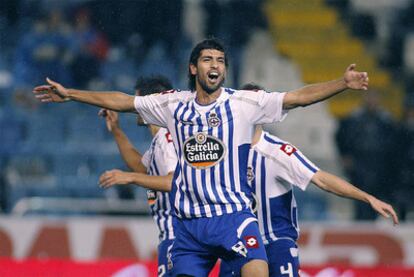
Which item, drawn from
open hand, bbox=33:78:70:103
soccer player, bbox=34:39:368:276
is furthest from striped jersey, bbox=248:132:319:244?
open hand, bbox=33:78:70:103

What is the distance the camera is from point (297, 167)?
679 cm

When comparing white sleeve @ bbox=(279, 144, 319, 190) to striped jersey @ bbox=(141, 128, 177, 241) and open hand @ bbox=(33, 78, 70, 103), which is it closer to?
striped jersey @ bbox=(141, 128, 177, 241)

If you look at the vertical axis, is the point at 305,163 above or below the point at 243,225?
above

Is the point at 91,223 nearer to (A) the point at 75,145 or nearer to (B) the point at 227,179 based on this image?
(A) the point at 75,145

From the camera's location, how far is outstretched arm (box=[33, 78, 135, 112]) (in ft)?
21.4

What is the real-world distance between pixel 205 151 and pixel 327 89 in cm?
80

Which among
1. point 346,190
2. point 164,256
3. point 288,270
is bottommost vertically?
point 288,270

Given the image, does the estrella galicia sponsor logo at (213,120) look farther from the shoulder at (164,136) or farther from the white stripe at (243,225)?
the shoulder at (164,136)

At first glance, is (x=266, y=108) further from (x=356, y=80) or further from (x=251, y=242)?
(x=251, y=242)

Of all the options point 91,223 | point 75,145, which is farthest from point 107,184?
point 75,145

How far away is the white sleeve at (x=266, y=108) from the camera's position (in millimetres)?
6297

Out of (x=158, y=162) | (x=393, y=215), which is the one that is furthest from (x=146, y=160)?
(x=393, y=215)

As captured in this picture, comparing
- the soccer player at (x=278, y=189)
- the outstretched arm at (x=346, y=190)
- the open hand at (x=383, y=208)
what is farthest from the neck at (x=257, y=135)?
the open hand at (x=383, y=208)

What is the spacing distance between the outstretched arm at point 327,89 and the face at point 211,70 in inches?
16.4
